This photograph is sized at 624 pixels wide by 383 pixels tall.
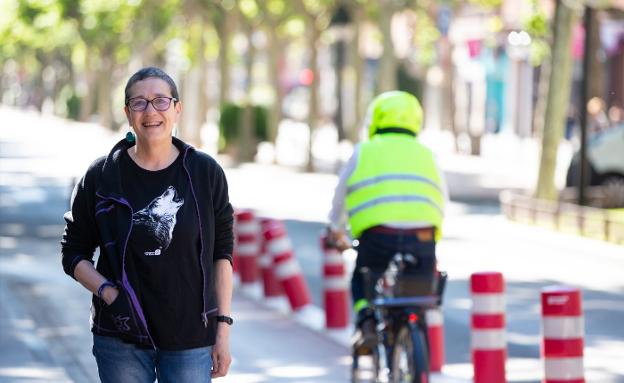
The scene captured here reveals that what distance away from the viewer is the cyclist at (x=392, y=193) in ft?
28.4

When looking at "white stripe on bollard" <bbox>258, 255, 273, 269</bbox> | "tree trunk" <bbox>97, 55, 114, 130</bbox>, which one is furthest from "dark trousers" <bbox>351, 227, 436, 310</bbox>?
"tree trunk" <bbox>97, 55, 114, 130</bbox>

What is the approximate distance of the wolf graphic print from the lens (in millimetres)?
5309

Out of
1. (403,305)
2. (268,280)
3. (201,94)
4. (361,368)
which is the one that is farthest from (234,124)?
(403,305)

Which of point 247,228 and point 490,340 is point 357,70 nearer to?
point 247,228

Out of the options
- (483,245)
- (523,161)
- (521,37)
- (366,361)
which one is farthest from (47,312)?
(523,161)

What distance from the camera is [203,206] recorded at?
17.8 ft

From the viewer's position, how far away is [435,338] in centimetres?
1102

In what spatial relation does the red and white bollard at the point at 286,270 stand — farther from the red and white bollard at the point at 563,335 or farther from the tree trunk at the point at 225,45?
the tree trunk at the point at 225,45

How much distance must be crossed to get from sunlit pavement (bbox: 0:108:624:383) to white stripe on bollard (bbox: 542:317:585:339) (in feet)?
6.66

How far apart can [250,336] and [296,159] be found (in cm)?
3634

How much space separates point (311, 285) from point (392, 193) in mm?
8353

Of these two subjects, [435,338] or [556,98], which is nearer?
[435,338]

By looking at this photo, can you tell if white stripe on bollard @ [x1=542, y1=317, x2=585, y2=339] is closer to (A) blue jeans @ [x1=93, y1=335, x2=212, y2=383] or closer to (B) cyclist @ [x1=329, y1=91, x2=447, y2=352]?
(B) cyclist @ [x1=329, y1=91, x2=447, y2=352]

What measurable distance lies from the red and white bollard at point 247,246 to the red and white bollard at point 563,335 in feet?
24.8
